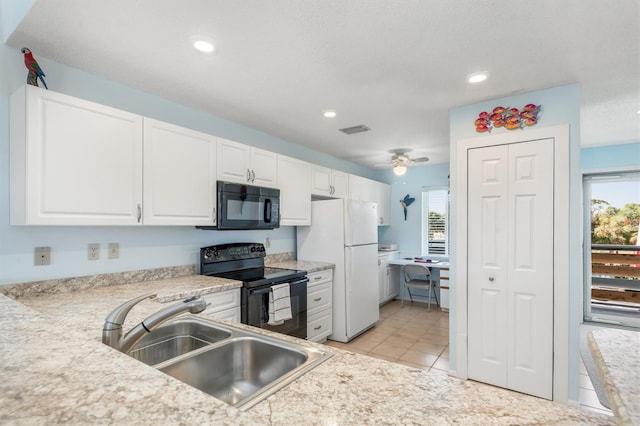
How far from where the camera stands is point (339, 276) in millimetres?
3838

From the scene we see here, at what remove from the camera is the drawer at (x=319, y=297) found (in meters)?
3.48

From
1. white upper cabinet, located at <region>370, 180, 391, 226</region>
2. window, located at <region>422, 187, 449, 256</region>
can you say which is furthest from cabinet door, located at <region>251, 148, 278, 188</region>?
window, located at <region>422, 187, 449, 256</region>

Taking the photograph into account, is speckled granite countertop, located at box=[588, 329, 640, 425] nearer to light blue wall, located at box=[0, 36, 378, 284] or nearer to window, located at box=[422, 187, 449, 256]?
light blue wall, located at box=[0, 36, 378, 284]

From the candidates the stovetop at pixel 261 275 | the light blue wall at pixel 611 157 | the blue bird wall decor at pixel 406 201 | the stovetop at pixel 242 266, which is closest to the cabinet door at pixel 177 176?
the stovetop at pixel 242 266

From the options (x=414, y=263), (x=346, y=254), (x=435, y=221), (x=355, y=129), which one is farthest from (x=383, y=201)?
(x=355, y=129)

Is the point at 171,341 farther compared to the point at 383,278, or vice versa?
Answer: the point at 383,278

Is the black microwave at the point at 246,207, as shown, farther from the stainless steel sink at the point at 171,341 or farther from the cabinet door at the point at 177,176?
the stainless steel sink at the point at 171,341

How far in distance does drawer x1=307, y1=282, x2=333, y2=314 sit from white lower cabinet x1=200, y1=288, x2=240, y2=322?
1.02m

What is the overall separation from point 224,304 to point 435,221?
4.33m

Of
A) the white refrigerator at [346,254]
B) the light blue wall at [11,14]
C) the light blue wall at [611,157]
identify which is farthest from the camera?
the light blue wall at [611,157]

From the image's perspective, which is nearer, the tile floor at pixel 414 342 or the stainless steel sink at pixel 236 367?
the stainless steel sink at pixel 236 367

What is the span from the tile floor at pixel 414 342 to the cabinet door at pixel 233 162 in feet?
7.05

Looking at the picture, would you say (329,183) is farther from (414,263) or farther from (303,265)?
(414,263)

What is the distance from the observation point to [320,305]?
3.64 meters
